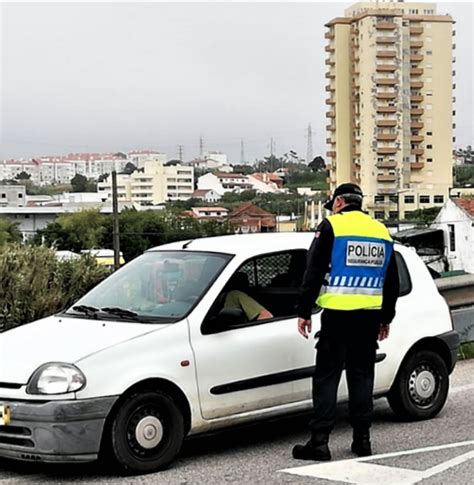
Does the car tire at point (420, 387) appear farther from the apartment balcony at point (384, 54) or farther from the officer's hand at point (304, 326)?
the apartment balcony at point (384, 54)

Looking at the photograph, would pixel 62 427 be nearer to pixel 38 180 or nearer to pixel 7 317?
pixel 7 317

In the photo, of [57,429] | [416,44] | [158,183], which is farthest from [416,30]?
[57,429]

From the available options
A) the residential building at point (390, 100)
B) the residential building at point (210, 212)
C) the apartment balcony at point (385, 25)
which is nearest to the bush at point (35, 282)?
the residential building at point (210, 212)

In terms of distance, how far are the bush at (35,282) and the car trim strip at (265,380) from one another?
3.98 m

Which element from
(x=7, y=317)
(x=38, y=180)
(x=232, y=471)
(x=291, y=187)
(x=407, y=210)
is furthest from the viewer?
(x=38, y=180)

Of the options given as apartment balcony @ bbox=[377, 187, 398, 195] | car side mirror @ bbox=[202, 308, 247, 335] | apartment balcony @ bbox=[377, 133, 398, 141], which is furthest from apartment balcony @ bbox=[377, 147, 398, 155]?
car side mirror @ bbox=[202, 308, 247, 335]

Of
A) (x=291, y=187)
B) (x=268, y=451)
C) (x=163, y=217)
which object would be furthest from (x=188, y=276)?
(x=291, y=187)

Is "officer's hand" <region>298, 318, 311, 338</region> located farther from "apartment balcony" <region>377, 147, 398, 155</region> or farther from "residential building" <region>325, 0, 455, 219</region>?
"apartment balcony" <region>377, 147, 398, 155</region>

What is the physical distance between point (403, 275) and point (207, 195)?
1946 inches

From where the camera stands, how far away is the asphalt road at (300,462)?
5699 millimetres

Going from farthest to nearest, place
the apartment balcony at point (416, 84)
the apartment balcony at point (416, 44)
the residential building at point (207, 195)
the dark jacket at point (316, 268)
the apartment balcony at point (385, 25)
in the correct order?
the apartment balcony at point (416, 44) < the apartment balcony at point (416, 84) < the apartment balcony at point (385, 25) < the residential building at point (207, 195) < the dark jacket at point (316, 268)

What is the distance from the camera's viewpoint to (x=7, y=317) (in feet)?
33.2

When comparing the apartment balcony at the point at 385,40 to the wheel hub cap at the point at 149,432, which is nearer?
the wheel hub cap at the point at 149,432

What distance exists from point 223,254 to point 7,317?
423cm
